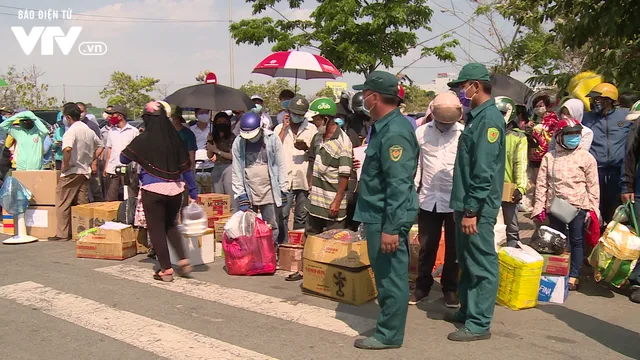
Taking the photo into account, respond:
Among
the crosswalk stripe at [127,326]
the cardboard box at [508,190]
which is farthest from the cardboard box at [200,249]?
the cardboard box at [508,190]

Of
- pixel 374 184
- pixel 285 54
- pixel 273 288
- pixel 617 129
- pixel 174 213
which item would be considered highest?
pixel 285 54

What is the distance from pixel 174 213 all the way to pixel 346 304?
2.29m

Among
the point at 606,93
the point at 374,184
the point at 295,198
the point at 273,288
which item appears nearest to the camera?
the point at 374,184

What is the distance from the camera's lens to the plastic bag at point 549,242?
19.4ft

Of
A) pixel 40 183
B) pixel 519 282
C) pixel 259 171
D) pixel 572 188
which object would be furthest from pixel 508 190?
pixel 40 183

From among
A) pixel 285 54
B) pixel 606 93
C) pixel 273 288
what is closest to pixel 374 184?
pixel 273 288

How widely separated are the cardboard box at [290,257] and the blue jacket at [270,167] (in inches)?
20.9

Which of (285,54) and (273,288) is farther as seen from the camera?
(285,54)

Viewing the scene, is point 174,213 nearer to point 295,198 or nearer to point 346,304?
point 295,198

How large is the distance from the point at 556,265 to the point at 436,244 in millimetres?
1261

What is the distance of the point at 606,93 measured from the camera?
22.5 feet

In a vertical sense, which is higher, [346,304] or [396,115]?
[396,115]

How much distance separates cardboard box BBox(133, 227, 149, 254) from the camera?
7823mm

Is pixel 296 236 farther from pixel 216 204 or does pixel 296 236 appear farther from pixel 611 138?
pixel 611 138
